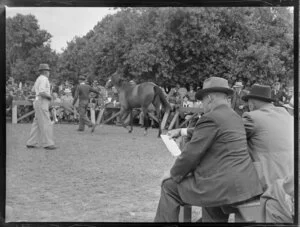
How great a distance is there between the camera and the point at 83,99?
14.8ft

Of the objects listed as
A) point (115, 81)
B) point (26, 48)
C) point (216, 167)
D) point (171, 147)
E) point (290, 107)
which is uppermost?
point (26, 48)

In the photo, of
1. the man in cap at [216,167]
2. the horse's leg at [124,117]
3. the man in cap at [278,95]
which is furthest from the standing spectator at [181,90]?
the horse's leg at [124,117]

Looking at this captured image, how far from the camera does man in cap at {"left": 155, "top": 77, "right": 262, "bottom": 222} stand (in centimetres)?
335

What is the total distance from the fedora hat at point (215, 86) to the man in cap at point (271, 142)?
0.29 metres

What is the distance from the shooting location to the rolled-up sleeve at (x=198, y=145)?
11.0 ft

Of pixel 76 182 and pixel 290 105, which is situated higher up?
pixel 290 105

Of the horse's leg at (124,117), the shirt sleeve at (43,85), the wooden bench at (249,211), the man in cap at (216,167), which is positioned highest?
the shirt sleeve at (43,85)

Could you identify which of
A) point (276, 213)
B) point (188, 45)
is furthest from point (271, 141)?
point (188, 45)

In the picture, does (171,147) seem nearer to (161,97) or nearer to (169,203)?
(169,203)

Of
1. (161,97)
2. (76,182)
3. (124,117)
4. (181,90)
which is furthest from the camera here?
(124,117)

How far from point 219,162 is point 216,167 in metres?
0.04

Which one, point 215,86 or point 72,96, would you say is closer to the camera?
point 215,86

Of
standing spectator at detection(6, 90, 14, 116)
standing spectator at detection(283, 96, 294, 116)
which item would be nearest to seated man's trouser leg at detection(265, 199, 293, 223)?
standing spectator at detection(283, 96, 294, 116)

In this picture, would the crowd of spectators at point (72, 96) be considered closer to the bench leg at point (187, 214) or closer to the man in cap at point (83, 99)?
the man in cap at point (83, 99)
